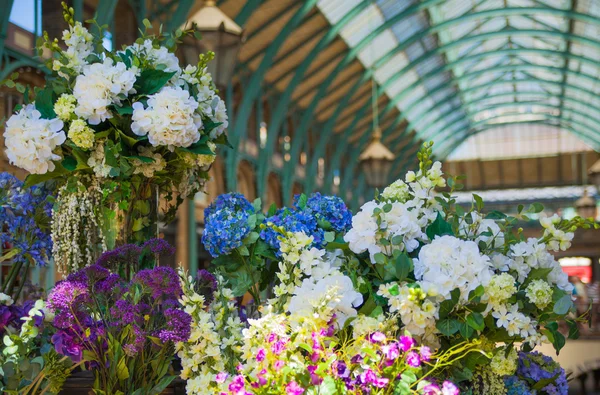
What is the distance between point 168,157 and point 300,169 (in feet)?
44.0

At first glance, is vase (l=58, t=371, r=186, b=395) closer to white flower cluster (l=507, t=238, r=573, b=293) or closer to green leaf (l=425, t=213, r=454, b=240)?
green leaf (l=425, t=213, r=454, b=240)

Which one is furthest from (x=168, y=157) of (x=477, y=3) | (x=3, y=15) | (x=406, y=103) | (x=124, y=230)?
(x=406, y=103)

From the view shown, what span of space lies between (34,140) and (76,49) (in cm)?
28

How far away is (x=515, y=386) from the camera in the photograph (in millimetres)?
1610

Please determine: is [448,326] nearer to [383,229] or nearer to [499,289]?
[499,289]

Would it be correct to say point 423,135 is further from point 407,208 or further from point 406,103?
point 407,208

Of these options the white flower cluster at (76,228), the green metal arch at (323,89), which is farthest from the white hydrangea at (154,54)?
the green metal arch at (323,89)

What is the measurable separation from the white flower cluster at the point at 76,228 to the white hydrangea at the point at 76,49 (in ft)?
0.95

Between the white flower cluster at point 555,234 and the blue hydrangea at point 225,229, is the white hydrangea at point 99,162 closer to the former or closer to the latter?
the blue hydrangea at point 225,229

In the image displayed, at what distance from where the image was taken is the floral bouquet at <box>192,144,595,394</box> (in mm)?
1282

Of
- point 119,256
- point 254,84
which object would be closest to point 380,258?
point 119,256

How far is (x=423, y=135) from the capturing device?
21500mm

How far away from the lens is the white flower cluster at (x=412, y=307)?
1279 mm

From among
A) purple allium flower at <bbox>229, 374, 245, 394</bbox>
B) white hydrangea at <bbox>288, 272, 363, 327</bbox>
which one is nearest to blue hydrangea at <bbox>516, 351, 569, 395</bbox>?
white hydrangea at <bbox>288, 272, 363, 327</bbox>
